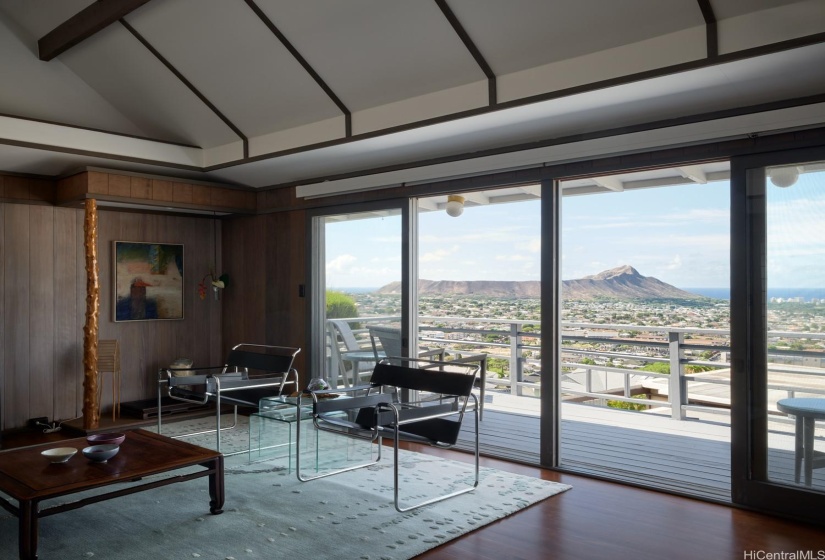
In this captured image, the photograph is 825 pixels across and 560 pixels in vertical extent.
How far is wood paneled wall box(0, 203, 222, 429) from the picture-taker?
5895 mm

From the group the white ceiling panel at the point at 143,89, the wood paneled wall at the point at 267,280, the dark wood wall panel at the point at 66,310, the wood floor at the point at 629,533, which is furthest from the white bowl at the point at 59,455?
the white ceiling panel at the point at 143,89

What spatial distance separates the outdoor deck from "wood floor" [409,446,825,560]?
1.00 feet

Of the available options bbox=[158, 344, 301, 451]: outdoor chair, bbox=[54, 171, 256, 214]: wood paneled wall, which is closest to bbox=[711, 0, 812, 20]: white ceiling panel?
bbox=[158, 344, 301, 451]: outdoor chair

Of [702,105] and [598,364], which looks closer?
[702,105]

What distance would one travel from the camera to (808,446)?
11.9ft

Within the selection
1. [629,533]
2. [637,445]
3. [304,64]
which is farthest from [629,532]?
[304,64]

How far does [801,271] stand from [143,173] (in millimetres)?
5322

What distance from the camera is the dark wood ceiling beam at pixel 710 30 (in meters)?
3.17

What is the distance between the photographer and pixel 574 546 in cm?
329

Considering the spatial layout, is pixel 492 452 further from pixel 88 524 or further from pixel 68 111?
pixel 68 111

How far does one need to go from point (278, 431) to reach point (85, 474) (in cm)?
176

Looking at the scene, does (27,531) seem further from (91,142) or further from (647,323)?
(647,323)

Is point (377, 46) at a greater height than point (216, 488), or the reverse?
point (377, 46)

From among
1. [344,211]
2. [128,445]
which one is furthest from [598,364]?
[128,445]
